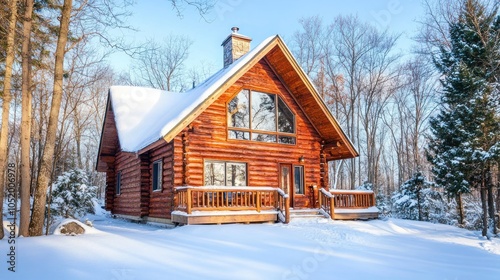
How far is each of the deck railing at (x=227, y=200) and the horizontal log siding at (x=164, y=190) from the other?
89 cm

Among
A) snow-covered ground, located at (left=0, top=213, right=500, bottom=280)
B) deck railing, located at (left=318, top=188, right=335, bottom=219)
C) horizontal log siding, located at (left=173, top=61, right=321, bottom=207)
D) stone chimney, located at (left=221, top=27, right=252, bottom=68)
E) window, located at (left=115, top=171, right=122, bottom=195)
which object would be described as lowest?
snow-covered ground, located at (left=0, top=213, right=500, bottom=280)

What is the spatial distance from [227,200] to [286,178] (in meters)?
4.19

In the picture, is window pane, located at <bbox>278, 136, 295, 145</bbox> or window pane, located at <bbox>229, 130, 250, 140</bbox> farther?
window pane, located at <bbox>278, 136, 295, 145</bbox>

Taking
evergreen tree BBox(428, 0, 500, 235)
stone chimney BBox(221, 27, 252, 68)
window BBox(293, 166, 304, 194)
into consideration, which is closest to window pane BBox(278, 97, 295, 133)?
window BBox(293, 166, 304, 194)

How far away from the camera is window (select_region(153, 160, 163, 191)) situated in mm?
14174

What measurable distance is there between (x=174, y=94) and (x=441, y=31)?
43.4ft

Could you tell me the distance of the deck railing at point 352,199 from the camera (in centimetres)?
1469

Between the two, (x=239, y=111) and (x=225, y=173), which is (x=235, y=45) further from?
(x=225, y=173)

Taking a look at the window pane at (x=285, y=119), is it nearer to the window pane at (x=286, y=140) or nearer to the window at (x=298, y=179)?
the window pane at (x=286, y=140)

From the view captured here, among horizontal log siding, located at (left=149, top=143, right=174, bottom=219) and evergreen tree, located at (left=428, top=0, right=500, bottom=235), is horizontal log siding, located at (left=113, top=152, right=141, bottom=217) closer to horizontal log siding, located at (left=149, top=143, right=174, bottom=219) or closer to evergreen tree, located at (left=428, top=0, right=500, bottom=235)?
horizontal log siding, located at (left=149, top=143, right=174, bottom=219)

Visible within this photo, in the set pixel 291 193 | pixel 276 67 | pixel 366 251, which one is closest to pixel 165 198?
pixel 291 193

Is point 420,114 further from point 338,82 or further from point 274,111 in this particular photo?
point 274,111

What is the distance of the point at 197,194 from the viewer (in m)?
12.1

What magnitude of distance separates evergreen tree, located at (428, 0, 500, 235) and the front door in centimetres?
575
